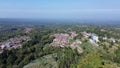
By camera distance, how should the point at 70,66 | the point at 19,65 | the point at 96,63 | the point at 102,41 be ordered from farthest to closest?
the point at 102,41
the point at 19,65
the point at 70,66
the point at 96,63

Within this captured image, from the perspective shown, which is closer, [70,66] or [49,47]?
[70,66]

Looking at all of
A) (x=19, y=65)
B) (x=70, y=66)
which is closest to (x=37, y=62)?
(x=19, y=65)

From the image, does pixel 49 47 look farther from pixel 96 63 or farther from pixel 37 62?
pixel 96 63

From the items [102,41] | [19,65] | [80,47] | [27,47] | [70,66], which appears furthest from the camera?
[102,41]

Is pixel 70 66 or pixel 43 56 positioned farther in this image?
pixel 43 56

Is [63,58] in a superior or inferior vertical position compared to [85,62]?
inferior

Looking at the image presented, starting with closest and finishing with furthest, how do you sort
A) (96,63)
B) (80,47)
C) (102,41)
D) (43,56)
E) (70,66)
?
(96,63) < (70,66) < (43,56) < (80,47) < (102,41)

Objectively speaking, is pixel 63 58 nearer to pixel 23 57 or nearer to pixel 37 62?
pixel 37 62

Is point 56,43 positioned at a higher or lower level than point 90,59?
lower

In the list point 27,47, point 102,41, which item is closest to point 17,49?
point 27,47
